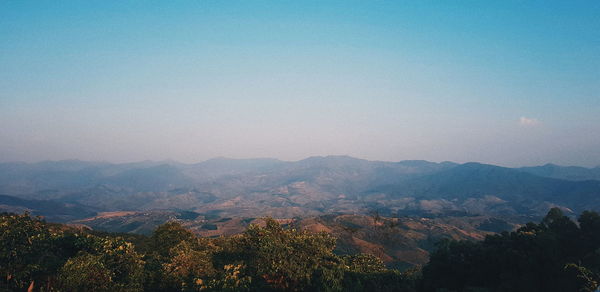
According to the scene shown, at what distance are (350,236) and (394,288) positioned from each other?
131 meters

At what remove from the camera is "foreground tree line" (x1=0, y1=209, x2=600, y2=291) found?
898 inches

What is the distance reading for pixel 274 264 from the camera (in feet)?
88.9

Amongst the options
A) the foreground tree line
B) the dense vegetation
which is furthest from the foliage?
the dense vegetation

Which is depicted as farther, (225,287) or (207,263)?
(207,263)

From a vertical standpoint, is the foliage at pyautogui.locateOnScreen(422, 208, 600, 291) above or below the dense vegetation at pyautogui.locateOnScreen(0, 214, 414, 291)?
below

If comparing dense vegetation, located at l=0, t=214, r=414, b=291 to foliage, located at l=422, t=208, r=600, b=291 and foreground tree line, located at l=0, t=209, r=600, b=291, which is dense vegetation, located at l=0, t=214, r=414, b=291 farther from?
foliage, located at l=422, t=208, r=600, b=291

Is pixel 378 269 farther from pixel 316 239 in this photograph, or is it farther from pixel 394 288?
pixel 316 239

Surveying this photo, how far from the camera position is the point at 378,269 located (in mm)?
37812

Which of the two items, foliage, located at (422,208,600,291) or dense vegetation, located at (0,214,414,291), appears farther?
foliage, located at (422,208,600,291)

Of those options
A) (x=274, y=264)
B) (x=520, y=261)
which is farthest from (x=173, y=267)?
(x=520, y=261)

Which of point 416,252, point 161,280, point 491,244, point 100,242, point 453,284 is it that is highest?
point 100,242

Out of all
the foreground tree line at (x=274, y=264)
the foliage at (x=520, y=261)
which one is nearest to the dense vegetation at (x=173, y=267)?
the foreground tree line at (x=274, y=264)

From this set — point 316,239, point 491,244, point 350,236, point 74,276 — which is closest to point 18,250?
point 74,276

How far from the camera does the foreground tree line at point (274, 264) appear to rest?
74.8 ft
